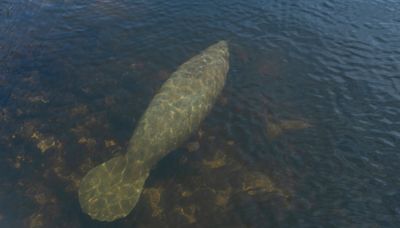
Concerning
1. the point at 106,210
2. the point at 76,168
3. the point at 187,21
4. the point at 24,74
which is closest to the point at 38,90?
the point at 24,74

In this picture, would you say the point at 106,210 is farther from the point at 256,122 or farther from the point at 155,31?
the point at 155,31

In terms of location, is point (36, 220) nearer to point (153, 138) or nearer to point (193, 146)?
point (153, 138)

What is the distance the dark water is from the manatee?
767 millimetres

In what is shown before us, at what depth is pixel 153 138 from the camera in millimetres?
17703

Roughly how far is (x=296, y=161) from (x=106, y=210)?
8975mm

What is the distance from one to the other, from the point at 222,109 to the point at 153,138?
16.6 feet

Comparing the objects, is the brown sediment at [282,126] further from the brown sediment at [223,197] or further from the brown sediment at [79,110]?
the brown sediment at [79,110]

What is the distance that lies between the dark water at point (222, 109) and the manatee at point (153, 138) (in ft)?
2.52


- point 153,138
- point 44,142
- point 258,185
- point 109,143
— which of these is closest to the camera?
point 258,185

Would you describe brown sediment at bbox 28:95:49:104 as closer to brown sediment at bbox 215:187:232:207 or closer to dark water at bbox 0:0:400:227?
dark water at bbox 0:0:400:227

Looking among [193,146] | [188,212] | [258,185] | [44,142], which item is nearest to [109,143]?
[44,142]

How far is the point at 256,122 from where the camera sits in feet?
67.3

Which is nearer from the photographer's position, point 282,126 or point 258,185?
point 258,185

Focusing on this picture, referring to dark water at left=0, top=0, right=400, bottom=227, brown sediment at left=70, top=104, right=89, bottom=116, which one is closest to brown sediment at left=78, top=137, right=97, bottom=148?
dark water at left=0, top=0, right=400, bottom=227
